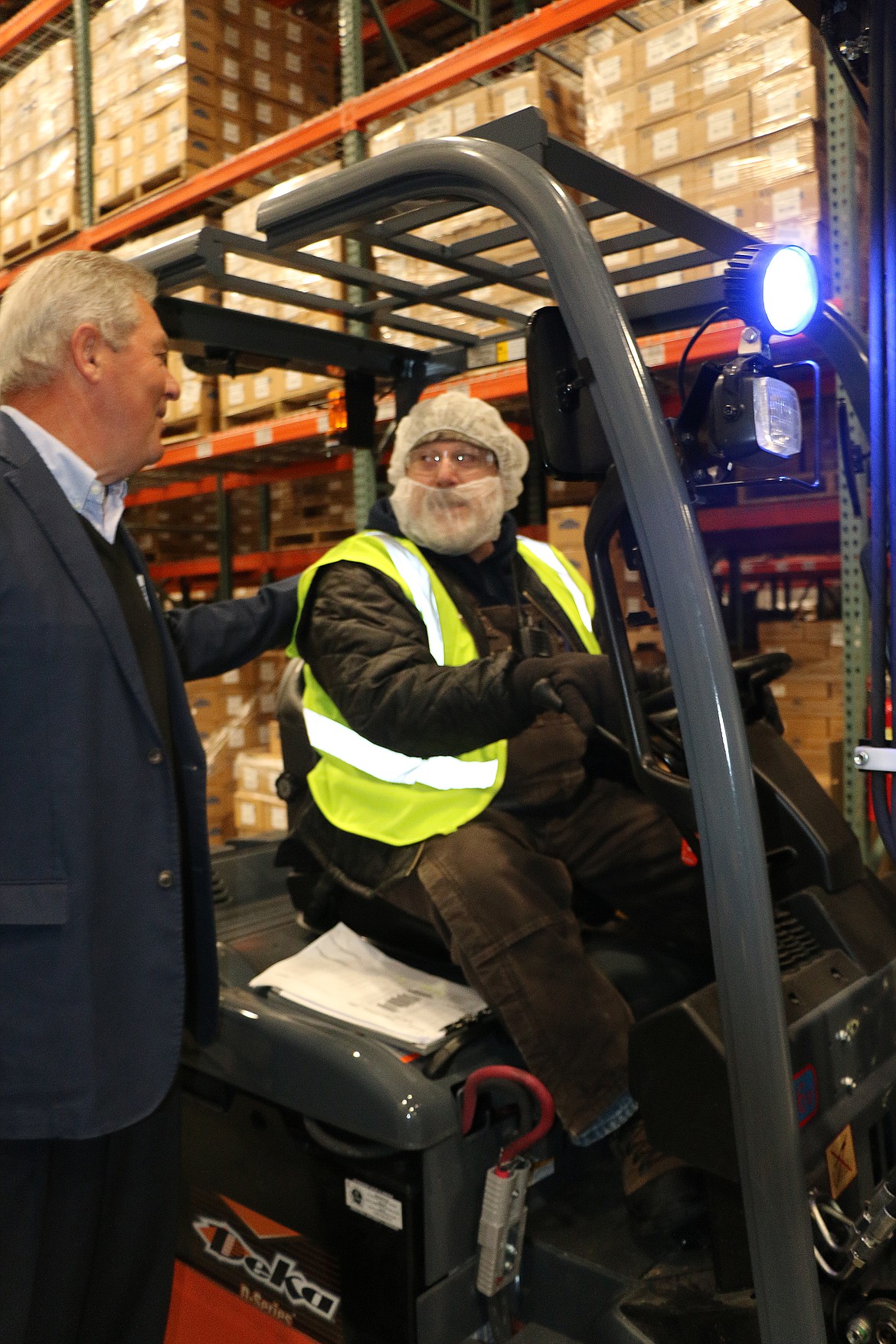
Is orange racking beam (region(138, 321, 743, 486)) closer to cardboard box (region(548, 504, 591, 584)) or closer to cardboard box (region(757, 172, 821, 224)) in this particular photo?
cardboard box (region(757, 172, 821, 224))

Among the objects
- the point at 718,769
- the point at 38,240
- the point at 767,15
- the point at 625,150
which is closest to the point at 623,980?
the point at 718,769

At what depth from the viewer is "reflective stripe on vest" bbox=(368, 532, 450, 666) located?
2373mm

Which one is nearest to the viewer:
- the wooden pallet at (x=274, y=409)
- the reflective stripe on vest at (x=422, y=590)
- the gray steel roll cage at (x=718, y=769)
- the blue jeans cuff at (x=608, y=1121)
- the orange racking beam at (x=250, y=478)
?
the gray steel roll cage at (x=718, y=769)

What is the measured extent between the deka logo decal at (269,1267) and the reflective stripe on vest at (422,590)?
1230 mm

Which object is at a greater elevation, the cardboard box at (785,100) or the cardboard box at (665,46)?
the cardboard box at (665,46)

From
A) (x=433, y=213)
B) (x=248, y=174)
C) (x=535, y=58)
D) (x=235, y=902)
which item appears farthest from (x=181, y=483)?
(x=433, y=213)

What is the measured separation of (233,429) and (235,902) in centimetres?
291

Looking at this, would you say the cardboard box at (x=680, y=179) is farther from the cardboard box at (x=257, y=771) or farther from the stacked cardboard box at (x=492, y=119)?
the cardboard box at (x=257, y=771)

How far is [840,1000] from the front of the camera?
1.65m

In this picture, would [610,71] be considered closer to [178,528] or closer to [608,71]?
[608,71]

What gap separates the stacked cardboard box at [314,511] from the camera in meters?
6.49

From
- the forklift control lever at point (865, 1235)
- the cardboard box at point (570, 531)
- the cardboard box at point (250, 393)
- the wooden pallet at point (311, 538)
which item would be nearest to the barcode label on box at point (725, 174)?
the cardboard box at point (570, 531)

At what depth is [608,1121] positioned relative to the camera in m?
2.00

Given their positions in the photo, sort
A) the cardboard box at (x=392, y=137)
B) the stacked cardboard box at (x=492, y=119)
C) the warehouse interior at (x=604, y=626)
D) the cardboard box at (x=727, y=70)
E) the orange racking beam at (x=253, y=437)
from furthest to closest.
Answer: the orange racking beam at (x=253, y=437), the cardboard box at (x=392, y=137), the stacked cardboard box at (x=492, y=119), the cardboard box at (x=727, y=70), the warehouse interior at (x=604, y=626)
